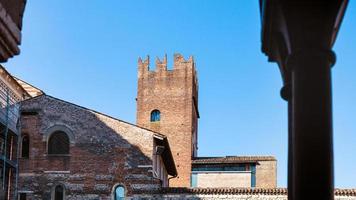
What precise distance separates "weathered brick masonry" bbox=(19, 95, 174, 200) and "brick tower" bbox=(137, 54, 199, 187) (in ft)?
54.1

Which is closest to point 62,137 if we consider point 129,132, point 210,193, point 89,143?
point 89,143

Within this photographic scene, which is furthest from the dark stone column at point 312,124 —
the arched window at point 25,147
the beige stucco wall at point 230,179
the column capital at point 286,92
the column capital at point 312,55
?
the beige stucco wall at point 230,179

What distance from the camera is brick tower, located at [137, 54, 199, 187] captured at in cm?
4241

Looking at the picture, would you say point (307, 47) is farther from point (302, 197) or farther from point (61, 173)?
point (61, 173)

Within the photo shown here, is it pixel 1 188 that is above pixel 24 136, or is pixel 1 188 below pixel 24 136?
below

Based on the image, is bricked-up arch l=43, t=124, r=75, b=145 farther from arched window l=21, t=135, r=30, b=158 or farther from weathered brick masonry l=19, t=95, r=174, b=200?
arched window l=21, t=135, r=30, b=158

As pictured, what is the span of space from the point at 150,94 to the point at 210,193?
1878 cm

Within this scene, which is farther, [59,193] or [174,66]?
[174,66]

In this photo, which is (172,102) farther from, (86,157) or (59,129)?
(86,157)

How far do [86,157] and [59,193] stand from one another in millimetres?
1811

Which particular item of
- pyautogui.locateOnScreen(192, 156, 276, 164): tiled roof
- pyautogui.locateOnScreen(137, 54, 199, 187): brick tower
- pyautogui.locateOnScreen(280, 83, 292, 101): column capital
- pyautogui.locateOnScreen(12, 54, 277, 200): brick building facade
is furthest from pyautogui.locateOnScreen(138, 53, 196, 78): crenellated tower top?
Answer: pyautogui.locateOnScreen(280, 83, 292, 101): column capital

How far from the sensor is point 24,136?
26.0 m

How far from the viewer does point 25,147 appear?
25.9 meters

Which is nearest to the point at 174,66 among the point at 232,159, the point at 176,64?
the point at 176,64
